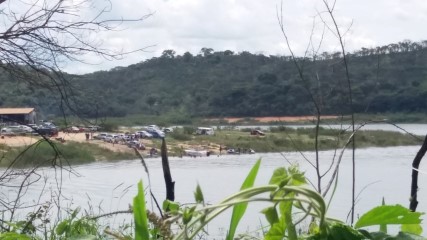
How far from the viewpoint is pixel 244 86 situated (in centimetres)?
2386

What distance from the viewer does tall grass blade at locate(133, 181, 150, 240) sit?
63cm

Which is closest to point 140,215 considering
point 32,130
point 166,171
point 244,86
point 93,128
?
point 166,171

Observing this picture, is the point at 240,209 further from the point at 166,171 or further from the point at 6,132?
the point at 6,132

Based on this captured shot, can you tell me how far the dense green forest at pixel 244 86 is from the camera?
17.0 ft

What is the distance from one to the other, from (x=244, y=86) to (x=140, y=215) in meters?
23.3

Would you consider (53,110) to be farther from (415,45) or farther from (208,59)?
(208,59)

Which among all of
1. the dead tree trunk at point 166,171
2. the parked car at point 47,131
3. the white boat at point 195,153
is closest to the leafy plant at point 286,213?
the dead tree trunk at point 166,171

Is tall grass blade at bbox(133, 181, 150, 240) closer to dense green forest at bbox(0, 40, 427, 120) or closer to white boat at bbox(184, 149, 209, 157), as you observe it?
dense green forest at bbox(0, 40, 427, 120)

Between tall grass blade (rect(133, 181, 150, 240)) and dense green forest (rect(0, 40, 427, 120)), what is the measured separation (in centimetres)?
190

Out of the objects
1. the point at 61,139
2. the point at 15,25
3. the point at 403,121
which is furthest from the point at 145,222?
the point at 403,121

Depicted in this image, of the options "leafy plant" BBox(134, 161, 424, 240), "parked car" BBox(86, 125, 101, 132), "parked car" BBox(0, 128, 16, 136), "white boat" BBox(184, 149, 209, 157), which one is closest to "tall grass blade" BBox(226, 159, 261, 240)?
"leafy plant" BBox(134, 161, 424, 240)

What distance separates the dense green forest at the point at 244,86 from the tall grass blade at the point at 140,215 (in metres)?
1.90

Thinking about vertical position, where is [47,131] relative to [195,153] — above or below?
above

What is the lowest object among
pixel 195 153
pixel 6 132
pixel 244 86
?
pixel 195 153
